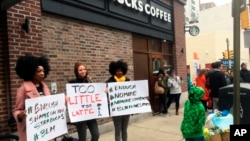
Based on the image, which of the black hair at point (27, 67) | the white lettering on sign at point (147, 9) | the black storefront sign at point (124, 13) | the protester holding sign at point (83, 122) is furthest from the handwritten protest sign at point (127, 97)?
the white lettering on sign at point (147, 9)

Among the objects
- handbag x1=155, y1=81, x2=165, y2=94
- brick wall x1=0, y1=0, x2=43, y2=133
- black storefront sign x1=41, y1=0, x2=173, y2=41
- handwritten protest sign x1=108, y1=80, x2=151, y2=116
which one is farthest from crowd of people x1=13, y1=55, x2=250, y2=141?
handbag x1=155, y1=81, x2=165, y2=94

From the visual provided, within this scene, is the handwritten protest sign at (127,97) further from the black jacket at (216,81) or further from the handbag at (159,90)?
the handbag at (159,90)

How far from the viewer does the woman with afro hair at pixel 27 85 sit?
12.1ft

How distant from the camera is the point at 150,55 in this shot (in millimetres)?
10711

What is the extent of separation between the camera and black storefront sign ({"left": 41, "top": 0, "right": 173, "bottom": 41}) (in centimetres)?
705

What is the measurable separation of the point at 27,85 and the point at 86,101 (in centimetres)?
143

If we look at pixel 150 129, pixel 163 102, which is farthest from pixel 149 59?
pixel 150 129

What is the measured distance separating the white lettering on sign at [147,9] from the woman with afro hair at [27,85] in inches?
208

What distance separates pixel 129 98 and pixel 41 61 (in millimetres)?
2046

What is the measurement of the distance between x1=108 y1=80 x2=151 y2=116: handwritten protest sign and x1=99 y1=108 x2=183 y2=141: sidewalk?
1679 mm

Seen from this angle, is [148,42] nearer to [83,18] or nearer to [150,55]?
[150,55]

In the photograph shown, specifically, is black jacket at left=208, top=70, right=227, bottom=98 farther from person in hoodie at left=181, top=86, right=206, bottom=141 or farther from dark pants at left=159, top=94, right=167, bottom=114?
person in hoodie at left=181, top=86, right=206, bottom=141

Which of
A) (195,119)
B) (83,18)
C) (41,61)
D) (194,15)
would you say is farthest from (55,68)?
(194,15)

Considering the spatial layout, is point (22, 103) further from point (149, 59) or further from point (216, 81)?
point (149, 59)
